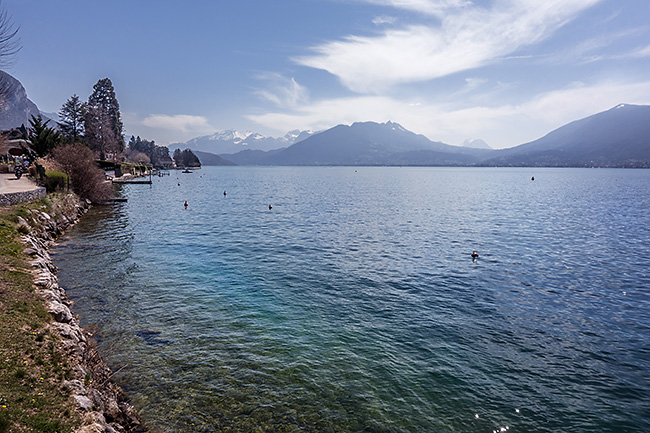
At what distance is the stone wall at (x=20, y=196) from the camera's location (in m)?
34.4

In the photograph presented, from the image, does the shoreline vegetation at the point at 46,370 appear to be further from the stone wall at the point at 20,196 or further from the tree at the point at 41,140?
the tree at the point at 41,140

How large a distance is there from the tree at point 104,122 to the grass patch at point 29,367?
140 m

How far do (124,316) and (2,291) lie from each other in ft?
19.7

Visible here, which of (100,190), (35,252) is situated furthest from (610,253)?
(100,190)

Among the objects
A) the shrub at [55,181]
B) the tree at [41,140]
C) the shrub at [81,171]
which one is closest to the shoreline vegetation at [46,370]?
the shrub at [55,181]

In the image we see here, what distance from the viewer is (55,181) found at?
52.0 m

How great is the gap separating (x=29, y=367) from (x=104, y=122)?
16279cm

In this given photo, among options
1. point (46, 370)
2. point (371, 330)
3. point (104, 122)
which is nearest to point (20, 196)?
point (46, 370)

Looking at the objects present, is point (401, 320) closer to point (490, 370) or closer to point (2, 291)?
point (490, 370)

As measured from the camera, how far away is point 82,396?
36.3 feet

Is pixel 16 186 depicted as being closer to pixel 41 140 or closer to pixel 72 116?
pixel 41 140

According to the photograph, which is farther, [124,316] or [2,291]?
[124,316]

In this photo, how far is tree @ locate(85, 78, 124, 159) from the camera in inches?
5527

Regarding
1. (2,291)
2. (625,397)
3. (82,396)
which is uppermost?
(2,291)
